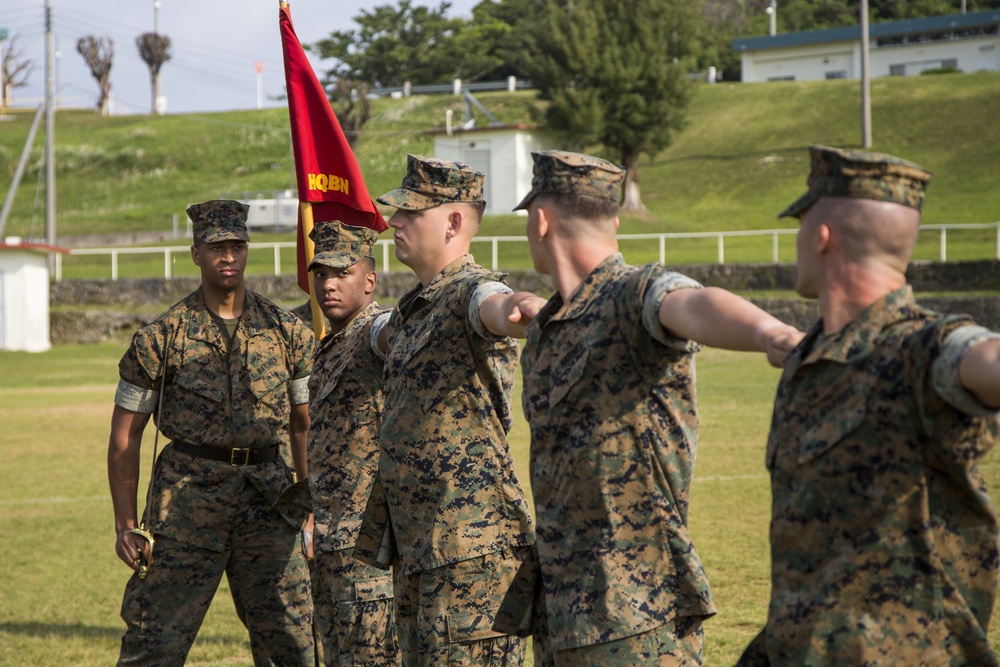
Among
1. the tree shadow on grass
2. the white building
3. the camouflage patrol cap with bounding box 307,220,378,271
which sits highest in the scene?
the white building

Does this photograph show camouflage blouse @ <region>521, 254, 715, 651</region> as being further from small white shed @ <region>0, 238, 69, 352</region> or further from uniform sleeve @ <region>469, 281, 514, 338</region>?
small white shed @ <region>0, 238, 69, 352</region>

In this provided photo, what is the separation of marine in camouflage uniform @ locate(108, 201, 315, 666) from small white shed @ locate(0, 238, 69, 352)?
23827 mm

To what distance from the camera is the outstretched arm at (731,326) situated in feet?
8.66

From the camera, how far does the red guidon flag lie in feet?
19.9

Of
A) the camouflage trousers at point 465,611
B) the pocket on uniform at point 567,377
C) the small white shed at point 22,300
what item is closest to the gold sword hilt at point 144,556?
the camouflage trousers at point 465,611

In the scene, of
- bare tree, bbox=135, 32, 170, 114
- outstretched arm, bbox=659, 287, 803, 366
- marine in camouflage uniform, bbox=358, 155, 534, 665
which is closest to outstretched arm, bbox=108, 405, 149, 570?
marine in camouflage uniform, bbox=358, 155, 534, 665

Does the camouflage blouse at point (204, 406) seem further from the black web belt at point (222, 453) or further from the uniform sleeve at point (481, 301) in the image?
the uniform sleeve at point (481, 301)

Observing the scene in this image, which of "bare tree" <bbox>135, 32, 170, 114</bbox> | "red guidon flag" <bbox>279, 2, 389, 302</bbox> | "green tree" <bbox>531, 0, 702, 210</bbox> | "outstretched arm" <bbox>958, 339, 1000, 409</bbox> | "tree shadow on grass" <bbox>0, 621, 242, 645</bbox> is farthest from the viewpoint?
"bare tree" <bbox>135, 32, 170, 114</bbox>

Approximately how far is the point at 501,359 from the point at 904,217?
6.37 ft

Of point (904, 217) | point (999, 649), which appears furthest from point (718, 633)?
point (904, 217)

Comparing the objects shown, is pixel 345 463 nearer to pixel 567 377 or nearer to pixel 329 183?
pixel 329 183

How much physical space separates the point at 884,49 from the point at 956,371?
227 ft

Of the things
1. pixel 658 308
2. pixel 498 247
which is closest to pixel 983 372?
pixel 658 308

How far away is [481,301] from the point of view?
12.5 ft
